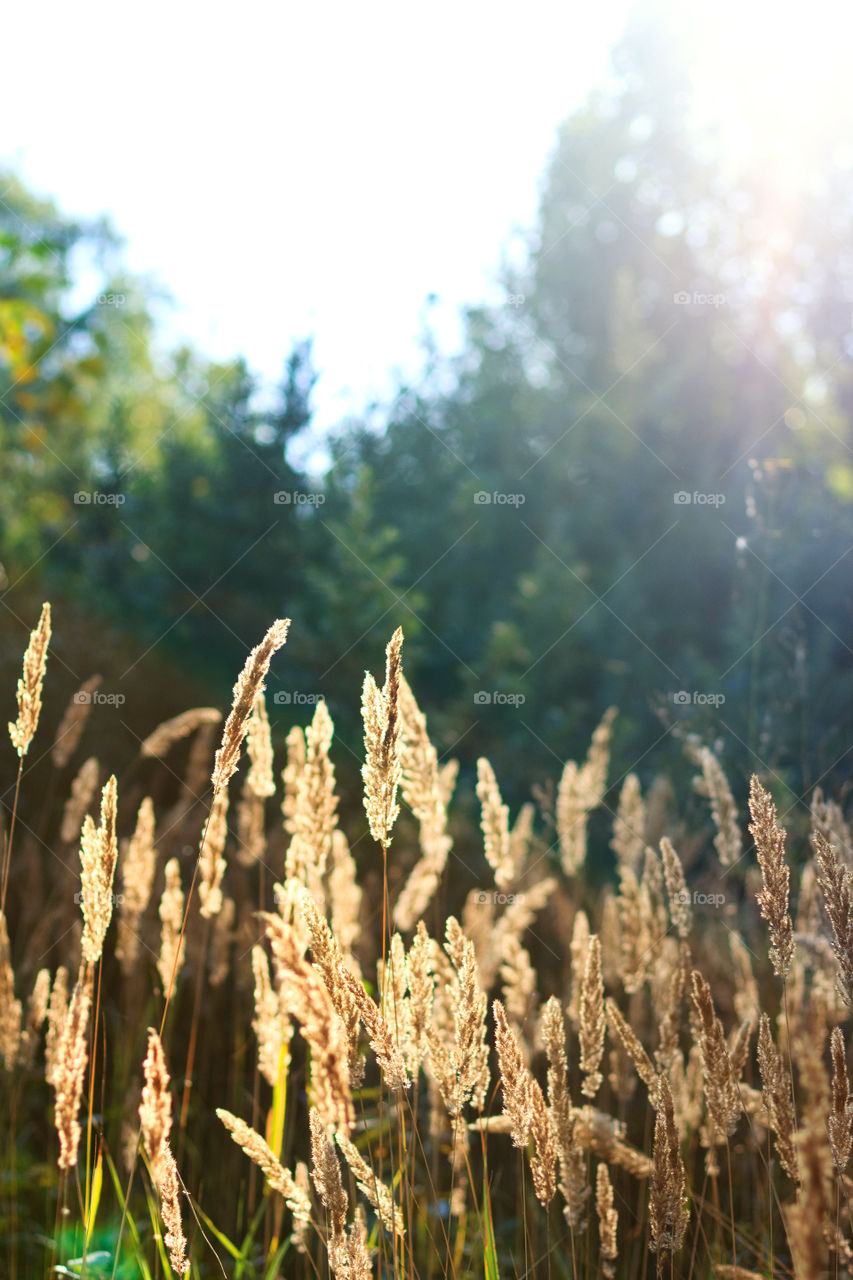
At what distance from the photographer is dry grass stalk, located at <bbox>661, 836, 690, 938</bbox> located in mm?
1704

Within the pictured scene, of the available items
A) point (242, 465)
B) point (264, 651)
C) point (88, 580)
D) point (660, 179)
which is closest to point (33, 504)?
point (88, 580)

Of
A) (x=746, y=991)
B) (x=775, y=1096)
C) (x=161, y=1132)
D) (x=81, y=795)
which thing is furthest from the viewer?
(x=81, y=795)

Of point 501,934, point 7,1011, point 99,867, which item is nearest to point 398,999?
point 99,867

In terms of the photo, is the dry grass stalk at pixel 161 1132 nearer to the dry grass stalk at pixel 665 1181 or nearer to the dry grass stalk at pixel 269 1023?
the dry grass stalk at pixel 269 1023

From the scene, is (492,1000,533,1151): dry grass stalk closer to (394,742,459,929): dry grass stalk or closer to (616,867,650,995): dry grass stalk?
(394,742,459,929): dry grass stalk

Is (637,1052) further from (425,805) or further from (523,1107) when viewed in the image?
(425,805)

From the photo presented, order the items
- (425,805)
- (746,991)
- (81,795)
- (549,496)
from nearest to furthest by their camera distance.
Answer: (425,805), (746,991), (81,795), (549,496)

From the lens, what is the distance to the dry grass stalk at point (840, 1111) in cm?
127

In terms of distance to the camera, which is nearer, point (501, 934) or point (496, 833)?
point (496, 833)

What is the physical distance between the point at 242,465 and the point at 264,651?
231 inches

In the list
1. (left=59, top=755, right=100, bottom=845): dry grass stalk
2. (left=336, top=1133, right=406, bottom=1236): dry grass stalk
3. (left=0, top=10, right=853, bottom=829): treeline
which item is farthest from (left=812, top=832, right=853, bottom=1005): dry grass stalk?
(left=0, top=10, right=853, bottom=829): treeline

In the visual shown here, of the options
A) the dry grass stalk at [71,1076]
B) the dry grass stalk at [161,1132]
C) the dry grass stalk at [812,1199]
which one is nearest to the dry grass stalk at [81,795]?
the dry grass stalk at [71,1076]

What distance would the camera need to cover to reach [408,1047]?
142cm

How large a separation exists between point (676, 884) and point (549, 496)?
619 cm
